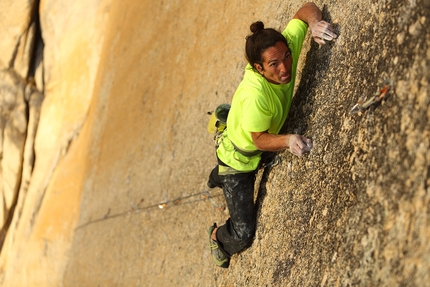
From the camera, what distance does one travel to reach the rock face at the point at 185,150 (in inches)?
96.4

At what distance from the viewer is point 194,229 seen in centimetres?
532

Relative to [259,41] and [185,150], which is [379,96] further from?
[185,150]

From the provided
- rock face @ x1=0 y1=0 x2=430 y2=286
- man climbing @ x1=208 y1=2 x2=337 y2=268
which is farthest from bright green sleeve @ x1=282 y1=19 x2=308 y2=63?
rock face @ x1=0 y1=0 x2=430 y2=286

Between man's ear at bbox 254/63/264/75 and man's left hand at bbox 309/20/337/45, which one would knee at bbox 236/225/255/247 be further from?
man's left hand at bbox 309/20/337/45

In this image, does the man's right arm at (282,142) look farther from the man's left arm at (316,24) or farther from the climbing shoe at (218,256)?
the climbing shoe at (218,256)

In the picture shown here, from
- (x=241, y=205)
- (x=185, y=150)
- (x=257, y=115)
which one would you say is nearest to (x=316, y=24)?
(x=257, y=115)

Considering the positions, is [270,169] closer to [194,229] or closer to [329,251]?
[329,251]

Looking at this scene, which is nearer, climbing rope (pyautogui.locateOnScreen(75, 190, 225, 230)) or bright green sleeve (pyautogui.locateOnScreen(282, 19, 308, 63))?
bright green sleeve (pyautogui.locateOnScreen(282, 19, 308, 63))

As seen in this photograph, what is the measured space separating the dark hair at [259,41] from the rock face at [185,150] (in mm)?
489

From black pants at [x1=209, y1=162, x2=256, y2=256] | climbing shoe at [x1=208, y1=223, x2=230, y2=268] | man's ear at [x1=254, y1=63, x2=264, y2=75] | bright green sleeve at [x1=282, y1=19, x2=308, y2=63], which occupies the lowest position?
climbing shoe at [x1=208, y1=223, x2=230, y2=268]

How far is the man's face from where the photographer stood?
317 cm

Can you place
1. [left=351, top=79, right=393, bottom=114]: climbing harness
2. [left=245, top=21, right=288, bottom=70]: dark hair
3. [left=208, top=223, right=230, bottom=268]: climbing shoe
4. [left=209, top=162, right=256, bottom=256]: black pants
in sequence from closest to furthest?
[left=351, top=79, right=393, bottom=114]: climbing harness
[left=245, top=21, right=288, bottom=70]: dark hair
[left=209, top=162, right=256, bottom=256]: black pants
[left=208, top=223, right=230, bottom=268]: climbing shoe

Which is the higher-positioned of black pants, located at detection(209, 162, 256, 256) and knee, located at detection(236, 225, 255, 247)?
black pants, located at detection(209, 162, 256, 256)

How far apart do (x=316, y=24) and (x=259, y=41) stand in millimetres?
625
